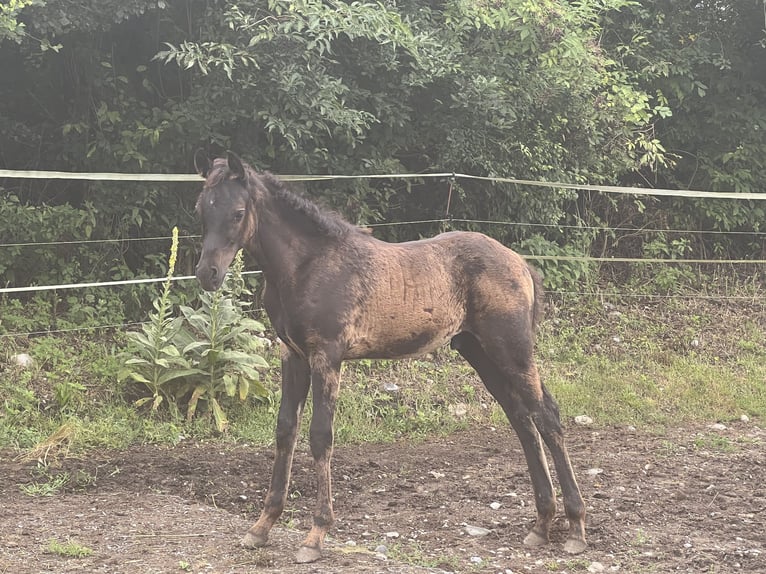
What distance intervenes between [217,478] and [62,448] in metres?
1.19

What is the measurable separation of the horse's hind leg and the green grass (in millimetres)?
2140

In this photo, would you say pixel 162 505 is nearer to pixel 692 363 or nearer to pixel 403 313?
pixel 403 313

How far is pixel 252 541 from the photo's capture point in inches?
163

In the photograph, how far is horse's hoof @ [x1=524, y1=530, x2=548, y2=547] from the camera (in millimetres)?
4410

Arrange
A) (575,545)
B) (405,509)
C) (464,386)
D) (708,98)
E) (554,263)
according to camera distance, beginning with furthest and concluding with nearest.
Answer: (708,98)
(554,263)
(464,386)
(405,509)
(575,545)

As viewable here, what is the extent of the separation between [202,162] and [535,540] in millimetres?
→ 2633

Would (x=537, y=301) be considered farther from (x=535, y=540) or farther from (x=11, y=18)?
(x=11, y=18)

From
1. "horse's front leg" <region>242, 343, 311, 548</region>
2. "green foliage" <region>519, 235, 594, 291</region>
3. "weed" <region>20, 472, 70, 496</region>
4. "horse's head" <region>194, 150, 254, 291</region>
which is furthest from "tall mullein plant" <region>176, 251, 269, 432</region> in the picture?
"green foliage" <region>519, 235, 594, 291</region>

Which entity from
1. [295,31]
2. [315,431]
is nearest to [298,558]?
[315,431]

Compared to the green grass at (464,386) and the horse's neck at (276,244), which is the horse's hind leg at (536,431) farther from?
the green grass at (464,386)

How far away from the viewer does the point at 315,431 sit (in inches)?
160

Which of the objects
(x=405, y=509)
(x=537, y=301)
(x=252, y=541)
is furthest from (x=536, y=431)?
(x=252, y=541)

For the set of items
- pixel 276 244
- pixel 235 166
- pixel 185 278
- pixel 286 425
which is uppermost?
pixel 235 166

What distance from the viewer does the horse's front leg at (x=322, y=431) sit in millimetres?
4016
